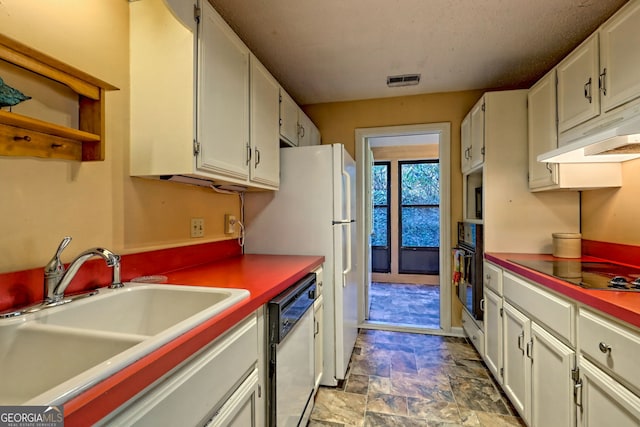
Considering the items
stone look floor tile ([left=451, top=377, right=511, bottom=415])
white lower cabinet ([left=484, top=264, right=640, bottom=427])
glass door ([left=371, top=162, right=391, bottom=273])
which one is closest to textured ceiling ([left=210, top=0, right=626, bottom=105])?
white lower cabinet ([left=484, top=264, right=640, bottom=427])

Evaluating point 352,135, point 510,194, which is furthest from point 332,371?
point 352,135

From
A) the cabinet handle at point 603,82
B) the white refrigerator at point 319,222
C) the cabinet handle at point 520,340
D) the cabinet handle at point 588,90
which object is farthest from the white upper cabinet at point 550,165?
the white refrigerator at point 319,222

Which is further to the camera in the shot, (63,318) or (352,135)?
(352,135)

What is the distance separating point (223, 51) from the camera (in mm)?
1419

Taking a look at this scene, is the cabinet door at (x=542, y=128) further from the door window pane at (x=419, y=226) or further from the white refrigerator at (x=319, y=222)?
the door window pane at (x=419, y=226)

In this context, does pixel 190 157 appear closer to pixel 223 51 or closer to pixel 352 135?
pixel 223 51

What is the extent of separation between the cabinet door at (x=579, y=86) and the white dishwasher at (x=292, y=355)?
178cm

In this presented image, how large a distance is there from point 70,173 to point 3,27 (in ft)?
1.53

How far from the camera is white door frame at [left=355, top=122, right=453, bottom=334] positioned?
292 cm

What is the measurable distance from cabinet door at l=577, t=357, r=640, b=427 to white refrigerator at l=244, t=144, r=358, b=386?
126 centimetres

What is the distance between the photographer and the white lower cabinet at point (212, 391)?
61 centimetres

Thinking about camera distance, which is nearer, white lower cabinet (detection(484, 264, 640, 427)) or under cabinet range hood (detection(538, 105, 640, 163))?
white lower cabinet (detection(484, 264, 640, 427))

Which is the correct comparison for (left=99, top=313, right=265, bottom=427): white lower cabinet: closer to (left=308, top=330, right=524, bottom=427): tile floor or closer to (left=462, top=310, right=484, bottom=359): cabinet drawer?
(left=308, top=330, right=524, bottom=427): tile floor

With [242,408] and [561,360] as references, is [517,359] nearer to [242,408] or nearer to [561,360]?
[561,360]
